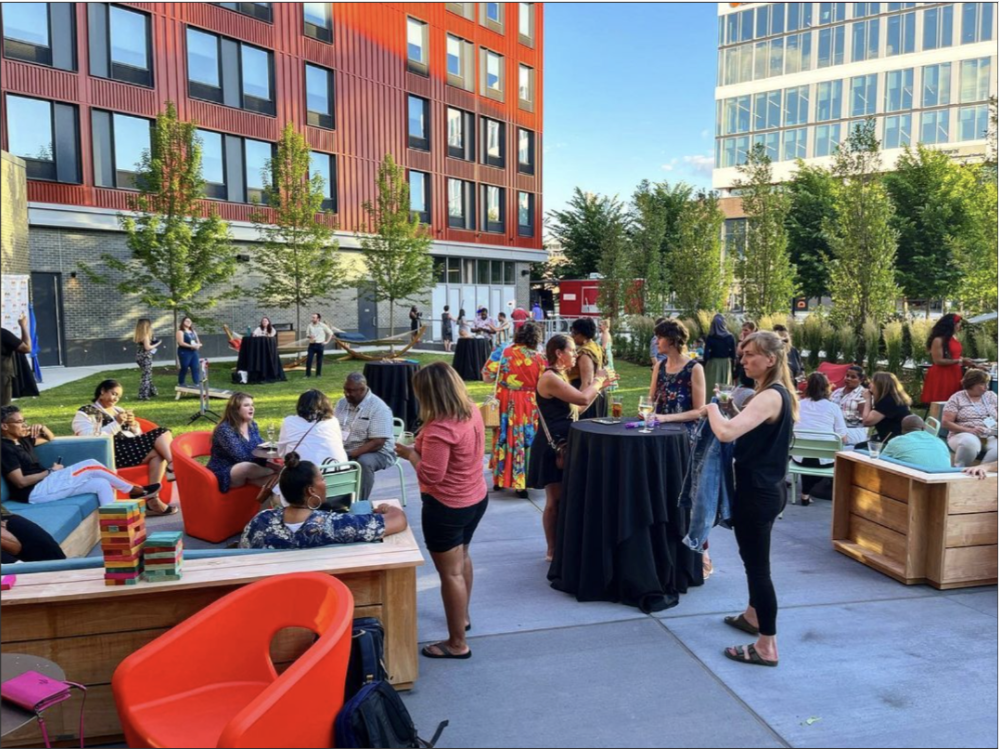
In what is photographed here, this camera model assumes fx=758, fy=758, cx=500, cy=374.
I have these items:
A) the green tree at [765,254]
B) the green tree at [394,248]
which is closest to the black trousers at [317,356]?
the green tree at [394,248]

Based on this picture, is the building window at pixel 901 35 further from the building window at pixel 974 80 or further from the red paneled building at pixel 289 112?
the red paneled building at pixel 289 112

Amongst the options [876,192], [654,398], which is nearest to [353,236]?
[876,192]

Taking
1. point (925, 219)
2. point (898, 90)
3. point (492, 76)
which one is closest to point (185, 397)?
point (492, 76)

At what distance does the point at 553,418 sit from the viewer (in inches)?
222

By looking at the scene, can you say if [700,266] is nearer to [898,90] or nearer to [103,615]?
[103,615]

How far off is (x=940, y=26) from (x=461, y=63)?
42.4 m

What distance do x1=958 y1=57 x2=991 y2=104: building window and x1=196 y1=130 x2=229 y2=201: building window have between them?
55.7m

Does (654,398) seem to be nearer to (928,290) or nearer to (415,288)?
(415,288)

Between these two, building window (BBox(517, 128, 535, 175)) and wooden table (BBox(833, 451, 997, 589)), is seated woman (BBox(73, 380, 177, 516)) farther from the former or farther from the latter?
building window (BBox(517, 128, 535, 175))

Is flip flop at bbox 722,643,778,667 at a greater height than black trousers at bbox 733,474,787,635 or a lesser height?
lesser

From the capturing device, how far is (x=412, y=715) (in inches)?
143

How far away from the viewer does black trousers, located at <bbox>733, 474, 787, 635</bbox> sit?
3.93 meters

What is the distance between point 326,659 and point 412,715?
42.9 inches

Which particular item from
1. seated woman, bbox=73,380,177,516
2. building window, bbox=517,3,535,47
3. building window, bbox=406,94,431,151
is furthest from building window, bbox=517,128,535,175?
seated woman, bbox=73,380,177,516
